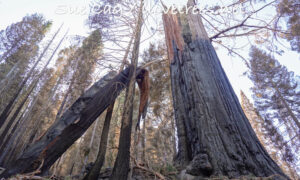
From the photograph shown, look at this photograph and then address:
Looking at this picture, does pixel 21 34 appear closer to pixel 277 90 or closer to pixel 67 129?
pixel 67 129

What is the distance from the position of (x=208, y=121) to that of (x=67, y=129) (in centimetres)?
184

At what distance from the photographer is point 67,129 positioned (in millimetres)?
1922

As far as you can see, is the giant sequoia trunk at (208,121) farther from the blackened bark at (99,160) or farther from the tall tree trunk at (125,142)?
the blackened bark at (99,160)

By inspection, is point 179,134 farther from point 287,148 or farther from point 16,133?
point 16,133

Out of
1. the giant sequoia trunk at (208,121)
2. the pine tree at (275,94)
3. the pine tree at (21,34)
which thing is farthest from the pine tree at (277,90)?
the pine tree at (21,34)

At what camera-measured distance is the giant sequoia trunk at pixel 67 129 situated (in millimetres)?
1649

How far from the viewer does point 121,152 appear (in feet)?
5.27

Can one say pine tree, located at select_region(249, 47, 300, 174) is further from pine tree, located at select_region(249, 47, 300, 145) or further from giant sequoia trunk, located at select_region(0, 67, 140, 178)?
giant sequoia trunk, located at select_region(0, 67, 140, 178)

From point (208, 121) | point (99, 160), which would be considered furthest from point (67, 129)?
point (208, 121)

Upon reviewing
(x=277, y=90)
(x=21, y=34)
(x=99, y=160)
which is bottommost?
(x=99, y=160)

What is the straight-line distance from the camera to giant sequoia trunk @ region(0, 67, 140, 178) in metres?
1.65

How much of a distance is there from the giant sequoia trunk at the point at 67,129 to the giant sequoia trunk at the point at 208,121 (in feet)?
3.90

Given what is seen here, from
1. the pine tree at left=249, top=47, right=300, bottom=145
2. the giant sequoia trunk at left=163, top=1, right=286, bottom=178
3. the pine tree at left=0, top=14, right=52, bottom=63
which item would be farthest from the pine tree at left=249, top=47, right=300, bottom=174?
the pine tree at left=0, top=14, right=52, bottom=63

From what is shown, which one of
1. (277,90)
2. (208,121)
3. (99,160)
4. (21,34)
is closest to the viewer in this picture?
(208,121)
